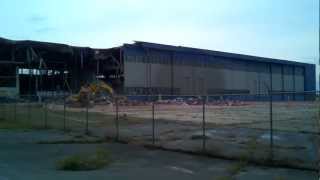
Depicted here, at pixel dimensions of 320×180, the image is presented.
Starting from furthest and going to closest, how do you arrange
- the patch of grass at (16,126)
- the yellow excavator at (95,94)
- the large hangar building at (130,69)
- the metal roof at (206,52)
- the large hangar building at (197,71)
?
the metal roof at (206,52) → the large hangar building at (197,71) → the large hangar building at (130,69) → the yellow excavator at (95,94) → the patch of grass at (16,126)

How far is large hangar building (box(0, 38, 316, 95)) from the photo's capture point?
9075 cm

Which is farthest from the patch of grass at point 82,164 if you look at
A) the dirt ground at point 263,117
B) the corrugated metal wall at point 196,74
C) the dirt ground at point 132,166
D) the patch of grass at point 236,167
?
the corrugated metal wall at point 196,74

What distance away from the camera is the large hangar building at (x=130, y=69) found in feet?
298

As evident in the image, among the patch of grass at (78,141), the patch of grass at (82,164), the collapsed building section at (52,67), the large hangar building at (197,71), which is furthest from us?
the large hangar building at (197,71)

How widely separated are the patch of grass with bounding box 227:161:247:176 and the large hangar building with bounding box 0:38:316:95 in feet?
232

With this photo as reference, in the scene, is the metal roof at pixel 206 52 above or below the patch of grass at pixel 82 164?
above

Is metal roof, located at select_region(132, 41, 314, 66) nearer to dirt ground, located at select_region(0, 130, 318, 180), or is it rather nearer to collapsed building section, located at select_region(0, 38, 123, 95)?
collapsed building section, located at select_region(0, 38, 123, 95)

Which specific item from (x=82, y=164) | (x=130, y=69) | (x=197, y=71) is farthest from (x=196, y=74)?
(x=82, y=164)

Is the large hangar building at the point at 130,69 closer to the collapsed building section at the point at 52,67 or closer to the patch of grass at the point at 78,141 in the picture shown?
the collapsed building section at the point at 52,67

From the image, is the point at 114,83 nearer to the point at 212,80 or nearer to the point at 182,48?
the point at 182,48

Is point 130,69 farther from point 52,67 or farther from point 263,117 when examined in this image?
point 263,117

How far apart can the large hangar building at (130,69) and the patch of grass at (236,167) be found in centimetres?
7070

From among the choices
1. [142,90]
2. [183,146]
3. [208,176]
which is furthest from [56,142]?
[142,90]

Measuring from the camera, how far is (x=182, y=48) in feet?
334
